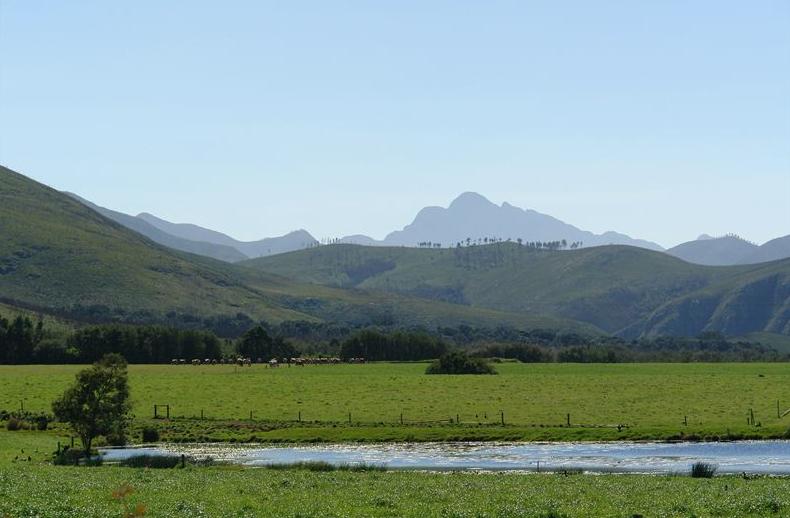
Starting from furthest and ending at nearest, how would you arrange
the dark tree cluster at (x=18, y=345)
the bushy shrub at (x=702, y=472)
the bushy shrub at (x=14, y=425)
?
the dark tree cluster at (x=18, y=345) → the bushy shrub at (x=14, y=425) → the bushy shrub at (x=702, y=472)

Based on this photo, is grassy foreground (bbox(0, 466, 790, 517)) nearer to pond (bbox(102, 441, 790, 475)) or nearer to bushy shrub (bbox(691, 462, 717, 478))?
bushy shrub (bbox(691, 462, 717, 478))

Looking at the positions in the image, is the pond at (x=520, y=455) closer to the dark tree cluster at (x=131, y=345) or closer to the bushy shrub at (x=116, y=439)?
the bushy shrub at (x=116, y=439)

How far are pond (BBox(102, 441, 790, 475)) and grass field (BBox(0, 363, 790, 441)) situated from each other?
3.89 metres

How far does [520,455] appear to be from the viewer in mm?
63281

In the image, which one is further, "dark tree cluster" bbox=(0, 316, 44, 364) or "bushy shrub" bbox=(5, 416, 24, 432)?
"dark tree cluster" bbox=(0, 316, 44, 364)

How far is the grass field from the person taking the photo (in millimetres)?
75750

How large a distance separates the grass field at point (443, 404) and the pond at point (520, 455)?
12.8 feet

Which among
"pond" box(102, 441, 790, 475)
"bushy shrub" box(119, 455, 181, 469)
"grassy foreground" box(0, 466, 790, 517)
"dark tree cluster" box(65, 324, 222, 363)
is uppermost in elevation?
"dark tree cluster" box(65, 324, 222, 363)

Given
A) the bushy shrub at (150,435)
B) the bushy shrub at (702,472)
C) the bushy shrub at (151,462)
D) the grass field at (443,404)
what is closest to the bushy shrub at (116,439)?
the bushy shrub at (150,435)

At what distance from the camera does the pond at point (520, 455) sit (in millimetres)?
55562

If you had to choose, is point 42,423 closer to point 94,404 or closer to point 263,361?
point 94,404

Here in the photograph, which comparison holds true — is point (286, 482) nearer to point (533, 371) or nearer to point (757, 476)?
point (757, 476)

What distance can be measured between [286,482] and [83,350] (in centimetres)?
15132

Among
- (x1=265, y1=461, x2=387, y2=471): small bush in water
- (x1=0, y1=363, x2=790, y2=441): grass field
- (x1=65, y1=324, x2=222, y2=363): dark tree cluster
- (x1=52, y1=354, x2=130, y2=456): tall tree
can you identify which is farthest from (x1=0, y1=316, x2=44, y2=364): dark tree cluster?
(x1=265, y1=461, x2=387, y2=471): small bush in water
